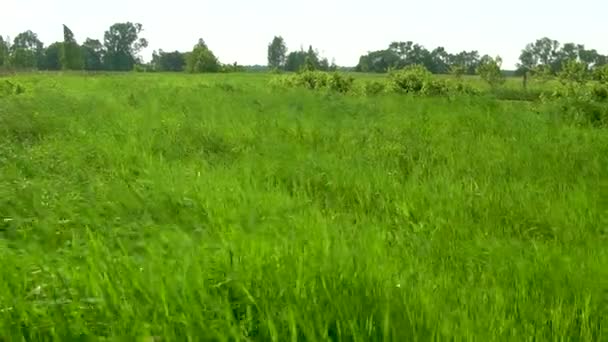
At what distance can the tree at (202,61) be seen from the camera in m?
66.2

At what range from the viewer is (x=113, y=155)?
24.3 feet

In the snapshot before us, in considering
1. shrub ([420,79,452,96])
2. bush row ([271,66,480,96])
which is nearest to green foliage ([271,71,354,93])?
bush row ([271,66,480,96])

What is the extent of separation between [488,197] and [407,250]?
1879 millimetres

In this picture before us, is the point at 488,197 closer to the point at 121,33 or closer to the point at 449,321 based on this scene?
the point at 449,321

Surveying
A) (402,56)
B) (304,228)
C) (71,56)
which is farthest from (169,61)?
(304,228)

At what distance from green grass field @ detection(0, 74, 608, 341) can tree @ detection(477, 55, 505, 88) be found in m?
18.4

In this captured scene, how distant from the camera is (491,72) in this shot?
2712cm

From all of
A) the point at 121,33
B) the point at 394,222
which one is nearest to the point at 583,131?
the point at 394,222

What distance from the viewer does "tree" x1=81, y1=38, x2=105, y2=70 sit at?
90875mm

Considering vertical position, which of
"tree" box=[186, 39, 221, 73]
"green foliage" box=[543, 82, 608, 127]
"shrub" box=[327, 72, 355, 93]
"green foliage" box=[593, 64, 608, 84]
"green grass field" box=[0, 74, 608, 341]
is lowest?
"green grass field" box=[0, 74, 608, 341]

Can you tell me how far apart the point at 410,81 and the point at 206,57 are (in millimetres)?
50759

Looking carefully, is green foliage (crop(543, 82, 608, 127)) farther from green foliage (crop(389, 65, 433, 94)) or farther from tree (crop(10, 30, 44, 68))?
tree (crop(10, 30, 44, 68))

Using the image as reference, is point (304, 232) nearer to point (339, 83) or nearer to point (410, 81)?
point (410, 81)

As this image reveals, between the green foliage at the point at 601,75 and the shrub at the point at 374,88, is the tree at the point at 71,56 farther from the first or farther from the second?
the green foliage at the point at 601,75
